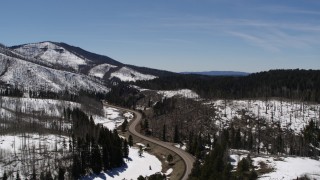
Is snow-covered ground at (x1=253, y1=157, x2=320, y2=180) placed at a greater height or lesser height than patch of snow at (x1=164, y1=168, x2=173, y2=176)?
greater

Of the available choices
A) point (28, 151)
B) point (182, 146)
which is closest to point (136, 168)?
point (182, 146)

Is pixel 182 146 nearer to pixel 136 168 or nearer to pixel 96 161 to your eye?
pixel 136 168

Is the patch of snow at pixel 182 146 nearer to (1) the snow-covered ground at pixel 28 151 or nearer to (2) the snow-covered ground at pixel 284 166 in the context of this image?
(2) the snow-covered ground at pixel 284 166

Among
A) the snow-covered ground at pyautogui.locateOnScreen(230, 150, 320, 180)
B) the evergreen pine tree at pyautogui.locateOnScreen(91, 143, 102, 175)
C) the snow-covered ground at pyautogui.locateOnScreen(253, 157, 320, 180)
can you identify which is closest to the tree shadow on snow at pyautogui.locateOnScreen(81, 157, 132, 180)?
the evergreen pine tree at pyautogui.locateOnScreen(91, 143, 102, 175)

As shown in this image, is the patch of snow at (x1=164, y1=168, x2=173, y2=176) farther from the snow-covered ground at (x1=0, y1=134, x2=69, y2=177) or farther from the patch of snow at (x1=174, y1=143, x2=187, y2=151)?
the snow-covered ground at (x1=0, y1=134, x2=69, y2=177)

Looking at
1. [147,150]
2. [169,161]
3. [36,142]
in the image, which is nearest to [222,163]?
[169,161]

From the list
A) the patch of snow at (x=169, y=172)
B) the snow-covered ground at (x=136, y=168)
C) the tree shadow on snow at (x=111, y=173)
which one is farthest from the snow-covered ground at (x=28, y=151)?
the patch of snow at (x=169, y=172)

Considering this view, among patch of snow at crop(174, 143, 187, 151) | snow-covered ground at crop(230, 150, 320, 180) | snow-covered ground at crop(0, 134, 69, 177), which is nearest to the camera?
snow-covered ground at crop(230, 150, 320, 180)

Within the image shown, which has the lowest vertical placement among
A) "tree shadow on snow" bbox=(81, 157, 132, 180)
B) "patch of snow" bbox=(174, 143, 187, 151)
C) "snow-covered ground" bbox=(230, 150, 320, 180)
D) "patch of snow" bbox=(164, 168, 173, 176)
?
"tree shadow on snow" bbox=(81, 157, 132, 180)
